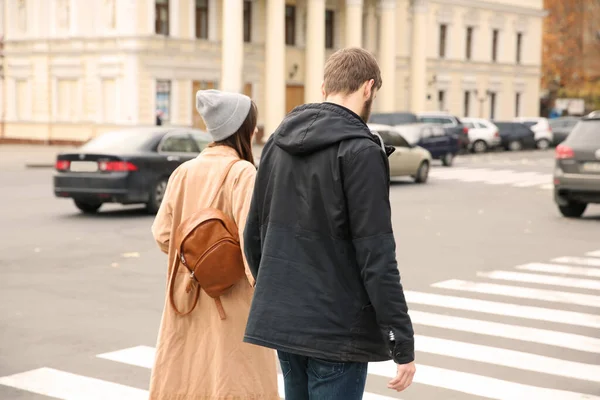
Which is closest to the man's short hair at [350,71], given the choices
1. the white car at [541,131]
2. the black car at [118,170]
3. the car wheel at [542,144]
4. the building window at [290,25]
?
the black car at [118,170]

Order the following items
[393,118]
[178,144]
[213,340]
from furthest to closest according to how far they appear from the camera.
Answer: [393,118] → [178,144] → [213,340]

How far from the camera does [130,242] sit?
14406mm

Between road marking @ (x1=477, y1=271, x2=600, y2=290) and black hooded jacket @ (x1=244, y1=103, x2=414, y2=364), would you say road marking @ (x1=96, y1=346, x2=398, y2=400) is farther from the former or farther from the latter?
road marking @ (x1=477, y1=271, x2=600, y2=290)

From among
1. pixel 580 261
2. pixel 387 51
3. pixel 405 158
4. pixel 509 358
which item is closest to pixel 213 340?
pixel 509 358

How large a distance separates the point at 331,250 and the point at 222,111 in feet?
4.10

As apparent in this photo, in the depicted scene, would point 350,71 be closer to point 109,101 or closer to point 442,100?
point 109,101

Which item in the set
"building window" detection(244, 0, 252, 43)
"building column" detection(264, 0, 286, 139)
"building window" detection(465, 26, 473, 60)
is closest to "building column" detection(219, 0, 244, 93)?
"building column" detection(264, 0, 286, 139)

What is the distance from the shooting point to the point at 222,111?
185 inches

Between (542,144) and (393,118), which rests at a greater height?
(393,118)

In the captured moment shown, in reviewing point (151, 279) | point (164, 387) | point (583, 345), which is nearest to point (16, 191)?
point (151, 279)

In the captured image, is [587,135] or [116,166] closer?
[116,166]

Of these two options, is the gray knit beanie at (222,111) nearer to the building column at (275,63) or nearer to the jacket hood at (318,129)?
the jacket hood at (318,129)

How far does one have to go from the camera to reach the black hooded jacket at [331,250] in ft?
11.7

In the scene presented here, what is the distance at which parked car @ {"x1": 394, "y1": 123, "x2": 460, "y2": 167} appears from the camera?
119 feet
